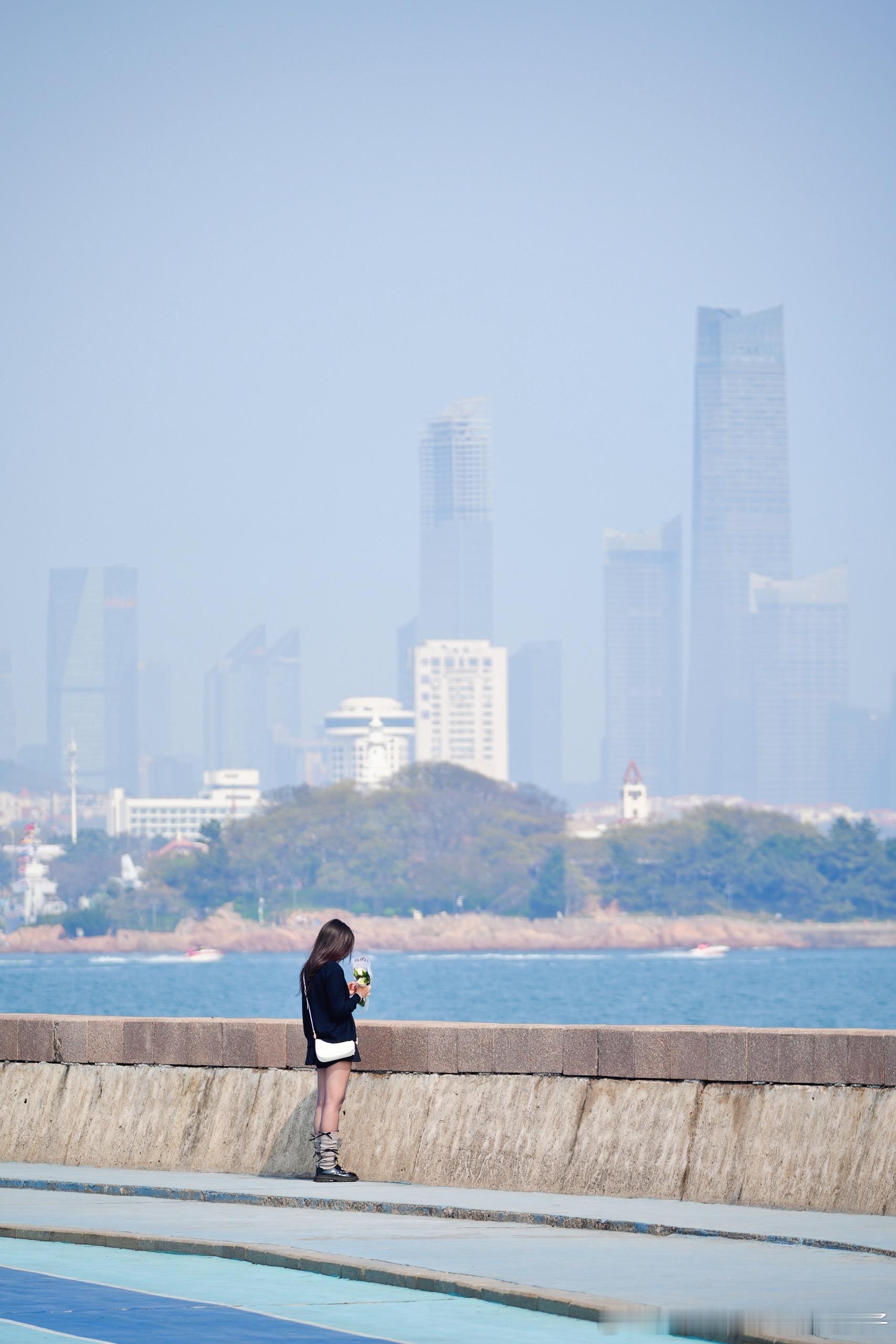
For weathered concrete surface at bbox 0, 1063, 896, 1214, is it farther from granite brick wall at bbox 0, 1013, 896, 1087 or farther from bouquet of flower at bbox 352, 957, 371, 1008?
bouquet of flower at bbox 352, 957, 371, 1008

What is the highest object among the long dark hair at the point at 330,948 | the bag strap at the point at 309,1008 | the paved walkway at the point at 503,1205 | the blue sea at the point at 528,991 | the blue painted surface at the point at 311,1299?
the long dark hair at the point at 330,948

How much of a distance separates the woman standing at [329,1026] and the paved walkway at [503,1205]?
288mm

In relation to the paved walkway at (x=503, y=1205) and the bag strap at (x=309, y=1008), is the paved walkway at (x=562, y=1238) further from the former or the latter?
the bag strap at (x=309, y=1008)

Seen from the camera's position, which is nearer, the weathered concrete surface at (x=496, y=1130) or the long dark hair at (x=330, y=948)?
the weathered concrete surface at (x=496, y=1130)

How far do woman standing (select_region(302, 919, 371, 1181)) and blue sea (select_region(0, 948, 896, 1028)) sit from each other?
54.5m

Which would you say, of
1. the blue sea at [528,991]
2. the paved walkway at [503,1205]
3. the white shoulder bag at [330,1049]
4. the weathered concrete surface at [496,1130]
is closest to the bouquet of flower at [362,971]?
the white shoulder bag at [330,1049]

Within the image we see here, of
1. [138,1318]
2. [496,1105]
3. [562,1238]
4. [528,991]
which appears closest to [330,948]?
[496,1105]

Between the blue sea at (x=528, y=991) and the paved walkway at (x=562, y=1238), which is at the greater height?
the paved walkway at (x=562, y=1238)

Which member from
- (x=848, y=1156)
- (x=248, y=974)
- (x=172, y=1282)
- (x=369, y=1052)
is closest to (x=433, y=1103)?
(x=369, y=1052)

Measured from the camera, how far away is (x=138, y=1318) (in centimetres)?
814

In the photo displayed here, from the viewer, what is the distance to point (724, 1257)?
920 centimetres

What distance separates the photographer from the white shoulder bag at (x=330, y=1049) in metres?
11.9

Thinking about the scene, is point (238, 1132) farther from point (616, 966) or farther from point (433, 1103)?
point (616, 966)

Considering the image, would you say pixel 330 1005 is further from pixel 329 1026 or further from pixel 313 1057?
pixel 313 1057
